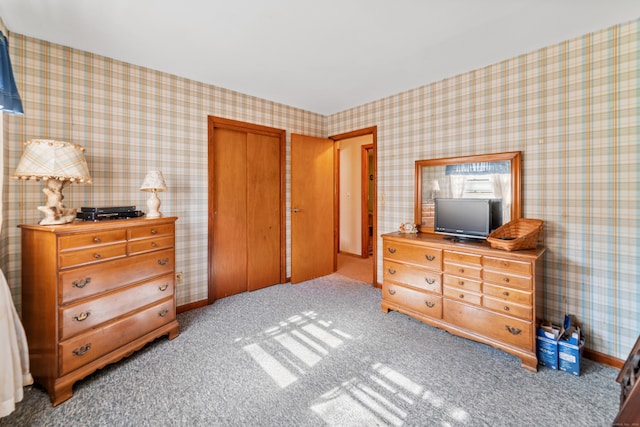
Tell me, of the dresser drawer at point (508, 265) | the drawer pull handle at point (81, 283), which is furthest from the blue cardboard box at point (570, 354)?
the drawer pull handle at point (81, 283)

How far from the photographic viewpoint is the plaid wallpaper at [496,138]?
1942 millimetres

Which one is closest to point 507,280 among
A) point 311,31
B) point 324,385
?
point 324,385

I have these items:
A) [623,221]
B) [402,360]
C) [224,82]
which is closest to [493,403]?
[402,360]

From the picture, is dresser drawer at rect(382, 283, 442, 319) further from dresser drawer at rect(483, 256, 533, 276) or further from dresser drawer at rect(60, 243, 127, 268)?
dresser drawer at rect(60, 243, 127, 268)

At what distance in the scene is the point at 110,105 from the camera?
240 cm

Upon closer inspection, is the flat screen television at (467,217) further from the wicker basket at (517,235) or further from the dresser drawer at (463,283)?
the dresser drawer at (463,283)

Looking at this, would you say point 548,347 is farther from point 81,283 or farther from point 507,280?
point 81,283

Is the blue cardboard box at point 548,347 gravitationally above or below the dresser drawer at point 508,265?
below

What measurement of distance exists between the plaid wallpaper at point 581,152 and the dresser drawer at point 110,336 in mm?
3156

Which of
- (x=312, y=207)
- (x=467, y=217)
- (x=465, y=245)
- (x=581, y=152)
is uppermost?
(x=581, y=152)

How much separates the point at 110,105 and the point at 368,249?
446cm

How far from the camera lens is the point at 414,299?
8.38 feet

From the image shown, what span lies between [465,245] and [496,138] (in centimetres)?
107

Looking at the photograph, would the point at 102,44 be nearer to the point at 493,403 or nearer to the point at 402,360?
the point at 402,360
